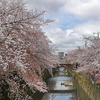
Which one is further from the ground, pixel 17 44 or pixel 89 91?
pixel 17 44

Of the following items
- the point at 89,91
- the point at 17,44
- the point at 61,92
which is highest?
the point at 17,44

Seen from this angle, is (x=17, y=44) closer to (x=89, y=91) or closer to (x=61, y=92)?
(x=89, y=91)

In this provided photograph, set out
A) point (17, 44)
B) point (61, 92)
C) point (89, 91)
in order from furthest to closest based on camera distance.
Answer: point (61, 92) < point (89, 91) < point (17, 44)

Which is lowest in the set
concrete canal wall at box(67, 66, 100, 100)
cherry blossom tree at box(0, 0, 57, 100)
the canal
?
the canal

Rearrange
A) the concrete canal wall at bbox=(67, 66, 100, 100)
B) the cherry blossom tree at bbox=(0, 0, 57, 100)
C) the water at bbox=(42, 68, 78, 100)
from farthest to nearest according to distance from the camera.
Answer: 1. the water at bbox=(42, 68, 78, 100)
2. the concrete canal wall at bbox=(67, 66, 100, 100)
3. the cherry blossom tree at bbox=(0, 0, 57, 100)

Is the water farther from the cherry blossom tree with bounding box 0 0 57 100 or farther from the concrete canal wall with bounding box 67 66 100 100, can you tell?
the cherry blossom tree with bounding box 0 0 57 100

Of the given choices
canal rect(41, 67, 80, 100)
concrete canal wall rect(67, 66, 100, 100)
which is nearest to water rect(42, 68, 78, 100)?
canal rect(41, 67, 80, 100)

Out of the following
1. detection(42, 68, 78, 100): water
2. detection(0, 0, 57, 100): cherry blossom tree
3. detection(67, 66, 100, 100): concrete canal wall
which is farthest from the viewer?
detection(42, 68, 78, 100): water

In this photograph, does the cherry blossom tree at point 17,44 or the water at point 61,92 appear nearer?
the cherry blossom tree at point 17,44

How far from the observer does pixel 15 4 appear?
489cm

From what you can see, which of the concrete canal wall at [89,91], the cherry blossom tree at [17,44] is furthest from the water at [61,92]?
the cherry blossom tree at [17,44]

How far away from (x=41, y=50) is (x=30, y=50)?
154 cm

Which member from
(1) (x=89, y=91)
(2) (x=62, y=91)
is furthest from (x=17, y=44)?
(2) (x=62, y=91)

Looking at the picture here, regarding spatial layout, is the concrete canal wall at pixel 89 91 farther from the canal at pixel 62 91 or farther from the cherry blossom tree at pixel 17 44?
the cherry blossom tree at pixel 17 44
